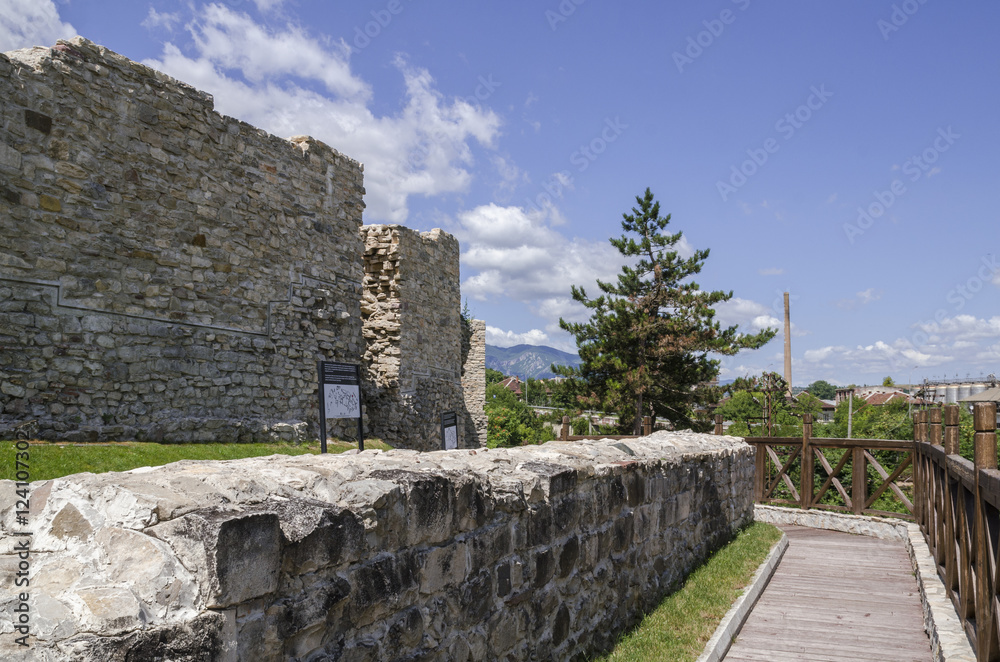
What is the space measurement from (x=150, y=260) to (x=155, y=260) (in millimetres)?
73

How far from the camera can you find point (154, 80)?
951cm

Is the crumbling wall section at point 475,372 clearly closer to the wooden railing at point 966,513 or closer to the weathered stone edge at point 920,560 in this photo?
the weathered stone edge at point 920,560

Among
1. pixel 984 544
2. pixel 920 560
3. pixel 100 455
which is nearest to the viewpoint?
pixel 984 544

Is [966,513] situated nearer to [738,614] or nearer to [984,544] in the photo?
[984,544]

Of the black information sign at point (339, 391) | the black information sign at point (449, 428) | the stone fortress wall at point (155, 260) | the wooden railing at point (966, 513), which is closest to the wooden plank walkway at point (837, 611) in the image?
the wooden railing at point (966, 513)

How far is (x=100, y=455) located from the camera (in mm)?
7574

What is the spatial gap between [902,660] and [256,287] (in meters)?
9.83

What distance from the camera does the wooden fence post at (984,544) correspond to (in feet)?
11.0

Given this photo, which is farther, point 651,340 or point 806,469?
point 651,340

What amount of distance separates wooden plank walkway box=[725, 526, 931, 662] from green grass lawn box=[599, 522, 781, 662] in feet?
0.85

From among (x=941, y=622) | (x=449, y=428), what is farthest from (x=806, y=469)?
(x=941, y=622)

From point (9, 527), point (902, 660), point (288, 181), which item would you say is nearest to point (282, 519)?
point (9, 527)

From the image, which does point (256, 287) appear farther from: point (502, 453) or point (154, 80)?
point (502, 453)

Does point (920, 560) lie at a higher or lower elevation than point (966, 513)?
lower
